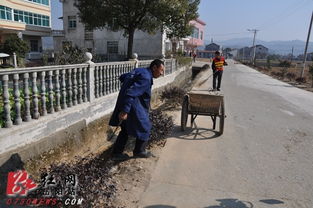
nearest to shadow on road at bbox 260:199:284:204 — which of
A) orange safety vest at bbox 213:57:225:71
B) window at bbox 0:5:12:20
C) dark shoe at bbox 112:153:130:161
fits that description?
dark shoe at bbox 112:153:130:161

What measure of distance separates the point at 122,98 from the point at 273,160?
2.73 meters

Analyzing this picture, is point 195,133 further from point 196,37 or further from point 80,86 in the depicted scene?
point 196,37

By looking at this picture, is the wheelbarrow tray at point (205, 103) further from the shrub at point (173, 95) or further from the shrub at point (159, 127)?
the shrub at point (173, 95)

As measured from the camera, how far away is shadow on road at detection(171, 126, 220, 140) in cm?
532

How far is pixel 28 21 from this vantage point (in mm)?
35500

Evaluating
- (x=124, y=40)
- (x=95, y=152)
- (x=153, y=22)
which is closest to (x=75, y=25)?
(x=124, y=40)

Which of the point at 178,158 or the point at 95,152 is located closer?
the point at 178,158

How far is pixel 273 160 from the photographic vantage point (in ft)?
14.1

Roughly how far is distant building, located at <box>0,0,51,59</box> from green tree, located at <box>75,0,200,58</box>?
17.4 m

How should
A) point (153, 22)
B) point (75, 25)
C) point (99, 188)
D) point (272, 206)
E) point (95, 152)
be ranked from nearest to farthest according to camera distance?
point (99, 188) → point (272, 206) → point (95, 152) → point (153, 22) → point (75, 25)

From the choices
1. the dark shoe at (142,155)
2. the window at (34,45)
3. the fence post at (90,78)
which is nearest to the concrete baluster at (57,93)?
the fence post at (90,78)

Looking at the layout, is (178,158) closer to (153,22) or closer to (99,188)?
(99,188)

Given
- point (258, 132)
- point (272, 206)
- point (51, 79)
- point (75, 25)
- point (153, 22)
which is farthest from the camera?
point (75, 25)

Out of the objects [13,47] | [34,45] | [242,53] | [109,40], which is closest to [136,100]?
[13,47]
